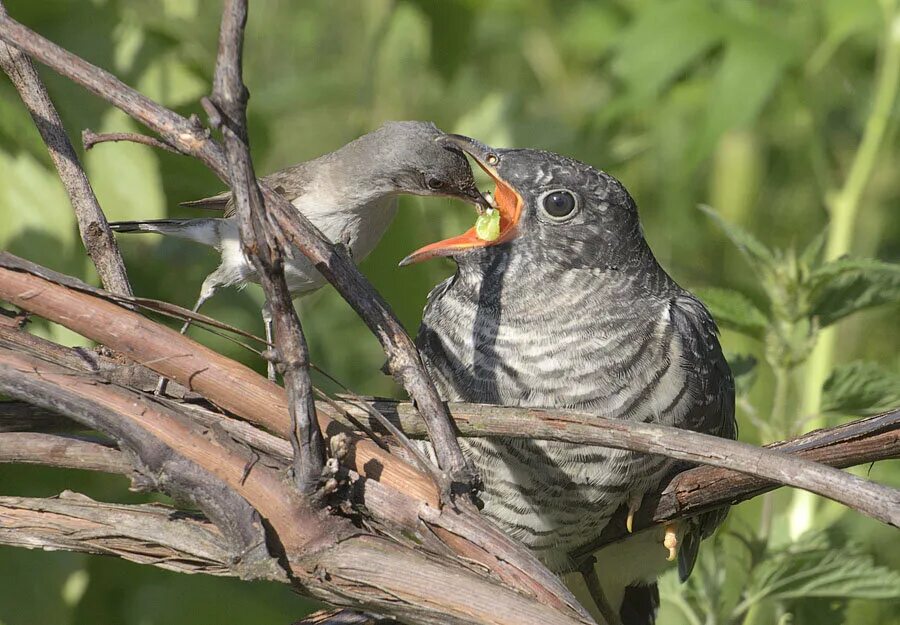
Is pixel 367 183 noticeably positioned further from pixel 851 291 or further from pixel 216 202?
pixel 851 291

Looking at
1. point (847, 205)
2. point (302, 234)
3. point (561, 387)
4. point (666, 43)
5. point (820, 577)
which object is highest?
point (666, 43)

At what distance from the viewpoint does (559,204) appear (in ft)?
6.43

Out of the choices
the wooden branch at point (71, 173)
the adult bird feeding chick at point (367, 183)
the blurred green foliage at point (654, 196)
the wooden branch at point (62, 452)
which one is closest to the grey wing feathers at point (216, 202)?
the adult bird feeding chick at point (367, 183)

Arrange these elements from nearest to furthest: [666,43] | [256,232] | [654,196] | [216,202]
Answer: [256,232], [216,202], [666,43], [654,196]

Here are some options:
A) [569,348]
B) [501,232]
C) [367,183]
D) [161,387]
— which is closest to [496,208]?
[501,232]

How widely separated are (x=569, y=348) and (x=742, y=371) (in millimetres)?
422

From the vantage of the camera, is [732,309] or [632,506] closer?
[632,506]

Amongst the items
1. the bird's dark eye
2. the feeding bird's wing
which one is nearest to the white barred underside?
the bird's dark eye

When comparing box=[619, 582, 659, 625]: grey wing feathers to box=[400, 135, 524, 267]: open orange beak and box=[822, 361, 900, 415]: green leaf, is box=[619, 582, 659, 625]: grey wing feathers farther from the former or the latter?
box=[400, 135, 524, 267]: open orange beak

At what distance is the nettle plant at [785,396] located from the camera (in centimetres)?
190

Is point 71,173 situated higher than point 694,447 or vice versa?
point 71,173

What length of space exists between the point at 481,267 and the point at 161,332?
823 millimetres

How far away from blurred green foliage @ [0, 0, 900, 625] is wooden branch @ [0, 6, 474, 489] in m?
0.85

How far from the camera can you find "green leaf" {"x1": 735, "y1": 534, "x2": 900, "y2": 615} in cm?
187
